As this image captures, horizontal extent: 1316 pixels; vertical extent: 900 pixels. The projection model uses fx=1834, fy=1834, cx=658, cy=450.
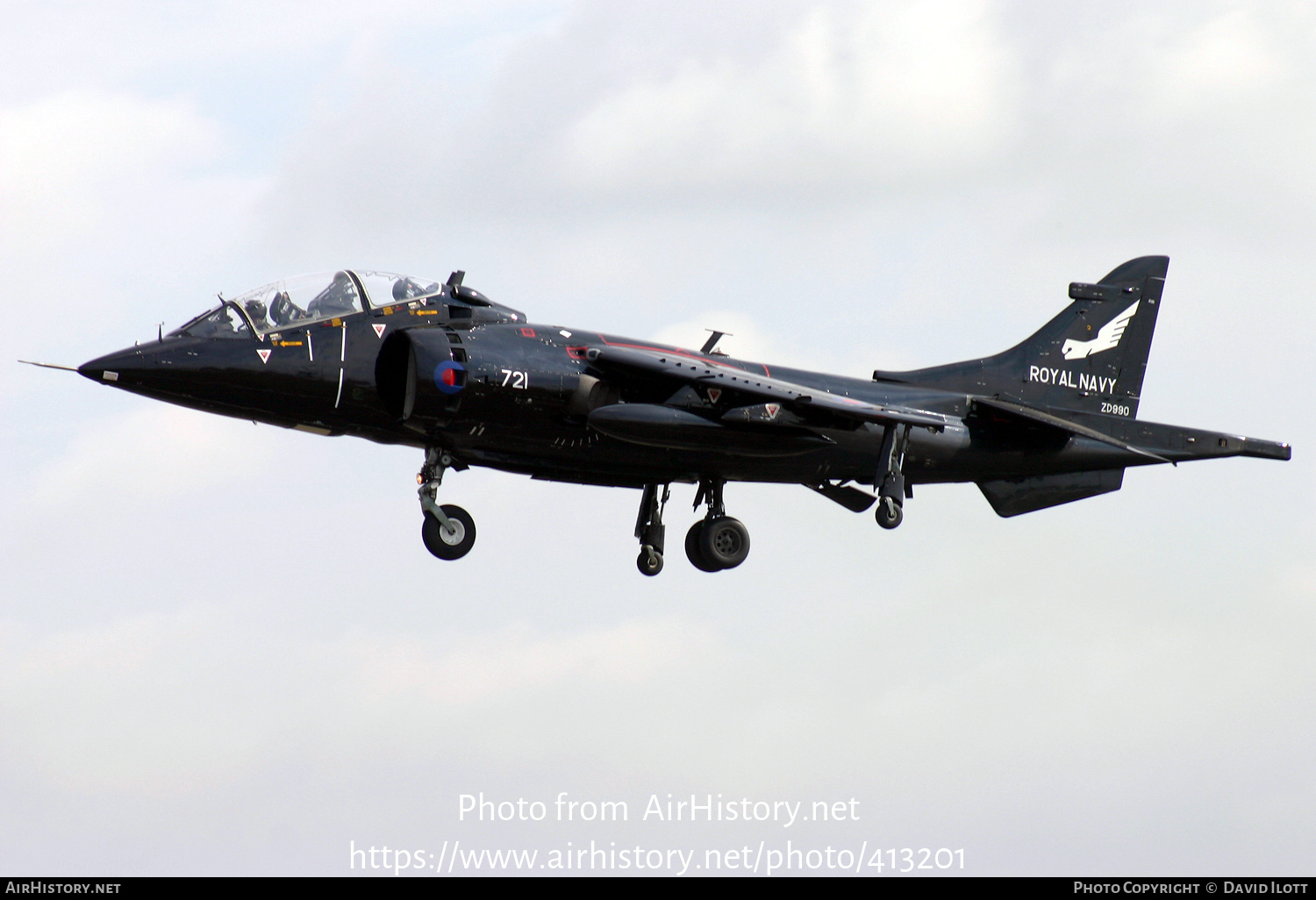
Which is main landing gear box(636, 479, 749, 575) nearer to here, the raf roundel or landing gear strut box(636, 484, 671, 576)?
landing gear strut box(636, 484, 671, 576)

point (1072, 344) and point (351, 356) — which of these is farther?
point (1072, 344)

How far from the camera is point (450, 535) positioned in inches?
1019

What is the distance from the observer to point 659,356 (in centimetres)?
2534

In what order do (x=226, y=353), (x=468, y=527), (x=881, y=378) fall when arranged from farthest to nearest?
1. (x=881, y=378)
2. (x=468, y=527)
3. (x=226, y=353)

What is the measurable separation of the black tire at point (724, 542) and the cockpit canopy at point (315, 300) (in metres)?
4.53

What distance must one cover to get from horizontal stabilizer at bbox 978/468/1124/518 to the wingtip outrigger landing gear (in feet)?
11.2

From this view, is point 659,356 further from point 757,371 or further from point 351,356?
point 351,356

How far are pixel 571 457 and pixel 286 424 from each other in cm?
398

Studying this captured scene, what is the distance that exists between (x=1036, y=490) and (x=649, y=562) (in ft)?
20.5

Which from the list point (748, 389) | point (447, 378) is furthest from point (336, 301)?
point (748, 389)

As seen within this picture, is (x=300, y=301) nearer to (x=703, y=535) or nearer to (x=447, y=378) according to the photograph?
(x=447, y=378)

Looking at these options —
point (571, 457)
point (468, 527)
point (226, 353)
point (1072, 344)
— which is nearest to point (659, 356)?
point (571, 457)

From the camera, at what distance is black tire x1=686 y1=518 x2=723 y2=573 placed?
27.7 m

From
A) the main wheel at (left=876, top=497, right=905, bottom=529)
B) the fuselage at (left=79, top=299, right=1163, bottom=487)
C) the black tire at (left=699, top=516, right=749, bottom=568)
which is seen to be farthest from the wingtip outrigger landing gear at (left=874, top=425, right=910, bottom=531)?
the black tire at (left=699, top=516, right=749, bottom=568)
